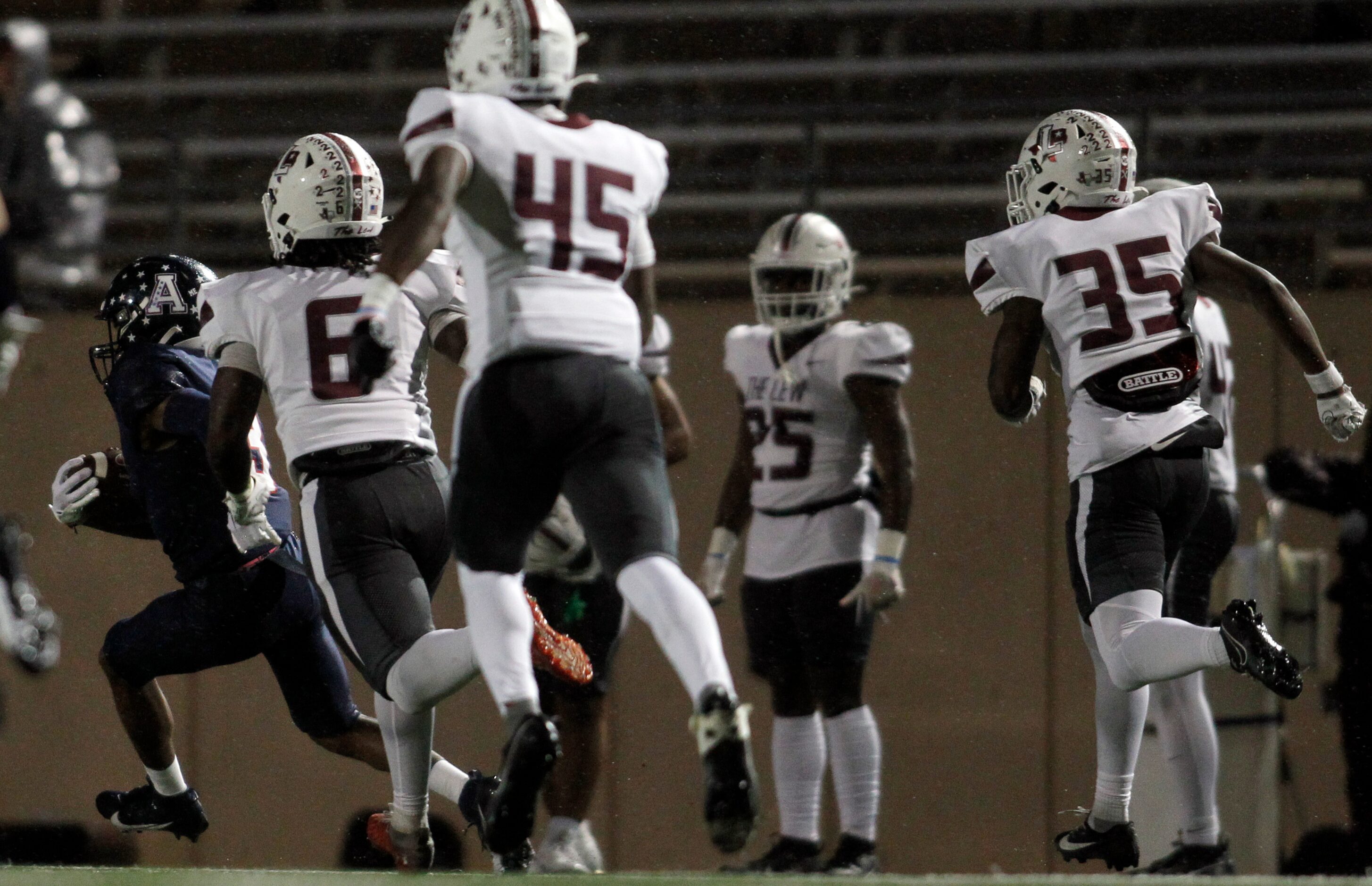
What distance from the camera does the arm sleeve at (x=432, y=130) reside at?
8.52 ft

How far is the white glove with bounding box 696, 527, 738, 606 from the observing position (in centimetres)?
415

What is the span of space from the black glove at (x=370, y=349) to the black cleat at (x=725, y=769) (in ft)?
2.09

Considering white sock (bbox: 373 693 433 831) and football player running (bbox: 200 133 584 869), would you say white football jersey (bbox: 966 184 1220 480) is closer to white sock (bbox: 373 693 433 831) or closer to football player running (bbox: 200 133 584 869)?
football player running (bbox: 200 133 584 869)

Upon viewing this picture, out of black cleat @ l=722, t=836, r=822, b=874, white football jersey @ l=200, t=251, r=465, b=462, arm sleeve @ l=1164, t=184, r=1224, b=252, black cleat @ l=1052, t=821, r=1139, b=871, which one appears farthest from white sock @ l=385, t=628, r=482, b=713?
arm sleeve @ l=1164, t=184, r=1224, b=252

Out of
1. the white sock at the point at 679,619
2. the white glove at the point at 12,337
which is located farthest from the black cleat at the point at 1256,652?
the white glove at the point at 12,337

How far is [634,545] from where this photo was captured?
2.55m

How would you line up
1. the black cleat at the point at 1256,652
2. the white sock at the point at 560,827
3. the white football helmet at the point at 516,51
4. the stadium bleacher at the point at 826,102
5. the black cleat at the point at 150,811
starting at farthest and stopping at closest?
1. the stadium bleacher at the point at 826,102
2. the white sock at the point at 560,827
3. the black cleat at the point at 150,811
4. the black cleat at the point at 1256,652
5. the white football helmet at the point at 516,51

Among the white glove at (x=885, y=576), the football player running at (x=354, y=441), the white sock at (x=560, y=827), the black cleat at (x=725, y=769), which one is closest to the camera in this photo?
the black cleat at (x=725, y=769)

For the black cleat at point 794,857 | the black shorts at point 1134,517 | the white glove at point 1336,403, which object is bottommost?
the black cleat at point 794,857

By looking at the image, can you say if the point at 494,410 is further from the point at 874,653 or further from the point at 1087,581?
the point at 874,653

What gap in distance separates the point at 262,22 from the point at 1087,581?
502cm

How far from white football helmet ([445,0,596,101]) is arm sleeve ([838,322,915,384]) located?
1.52 metres

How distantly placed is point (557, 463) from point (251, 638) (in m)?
1.17

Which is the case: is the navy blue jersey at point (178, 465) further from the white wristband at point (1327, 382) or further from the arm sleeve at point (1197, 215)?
the white wristband at point (1327, 382)
